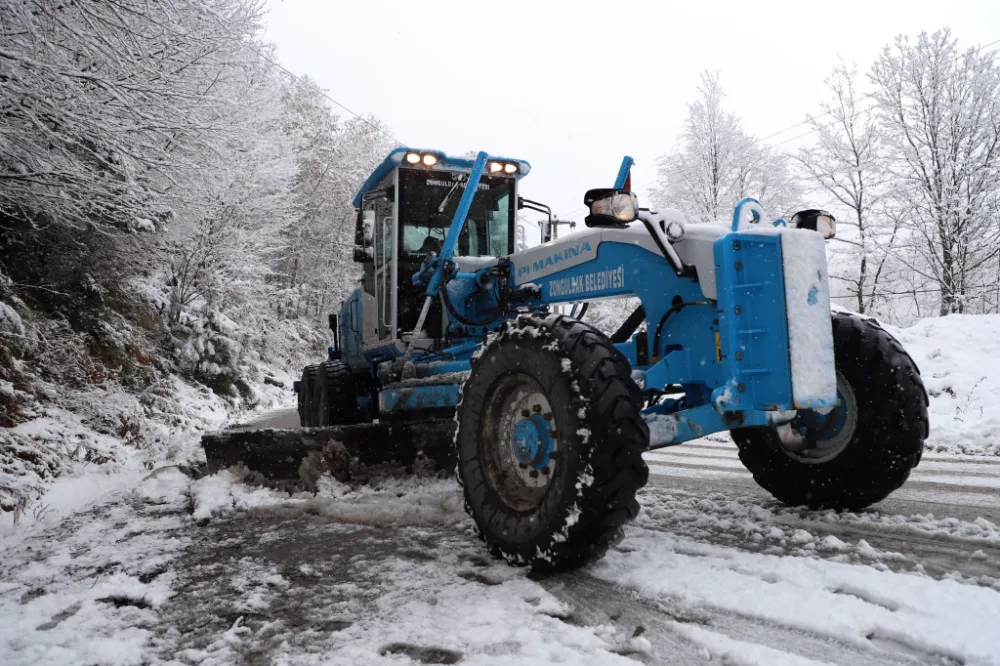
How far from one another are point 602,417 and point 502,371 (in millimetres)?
716

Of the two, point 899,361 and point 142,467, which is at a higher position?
point 899,361

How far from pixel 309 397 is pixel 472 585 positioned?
223 inches

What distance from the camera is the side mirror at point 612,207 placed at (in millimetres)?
3076

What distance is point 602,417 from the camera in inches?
106

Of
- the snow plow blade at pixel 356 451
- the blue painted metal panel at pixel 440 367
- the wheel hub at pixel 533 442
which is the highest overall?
the blue painted metal panel at pixel 440 367

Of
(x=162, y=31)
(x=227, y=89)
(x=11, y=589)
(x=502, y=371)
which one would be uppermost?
(x=227, y=89)

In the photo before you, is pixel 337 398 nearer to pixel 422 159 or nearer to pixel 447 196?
pixel 447 196

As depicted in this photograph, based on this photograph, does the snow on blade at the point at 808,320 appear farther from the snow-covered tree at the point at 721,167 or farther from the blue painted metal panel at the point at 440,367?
the snow-covered tree at the point at 721,167

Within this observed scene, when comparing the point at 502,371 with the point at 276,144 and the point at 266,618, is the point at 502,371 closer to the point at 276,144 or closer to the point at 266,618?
the point at 266,618

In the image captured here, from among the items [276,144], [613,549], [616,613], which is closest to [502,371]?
[613,549]

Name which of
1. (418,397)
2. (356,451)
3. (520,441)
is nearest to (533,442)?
(520,441)

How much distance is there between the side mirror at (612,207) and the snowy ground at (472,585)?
4.99 feet

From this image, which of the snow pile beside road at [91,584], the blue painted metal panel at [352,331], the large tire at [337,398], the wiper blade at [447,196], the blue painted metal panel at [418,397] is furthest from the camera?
the blue painted metal panel at [352,331]

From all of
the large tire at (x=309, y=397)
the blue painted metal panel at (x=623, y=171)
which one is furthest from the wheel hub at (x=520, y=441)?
the large tire at (x=309, y=397)
